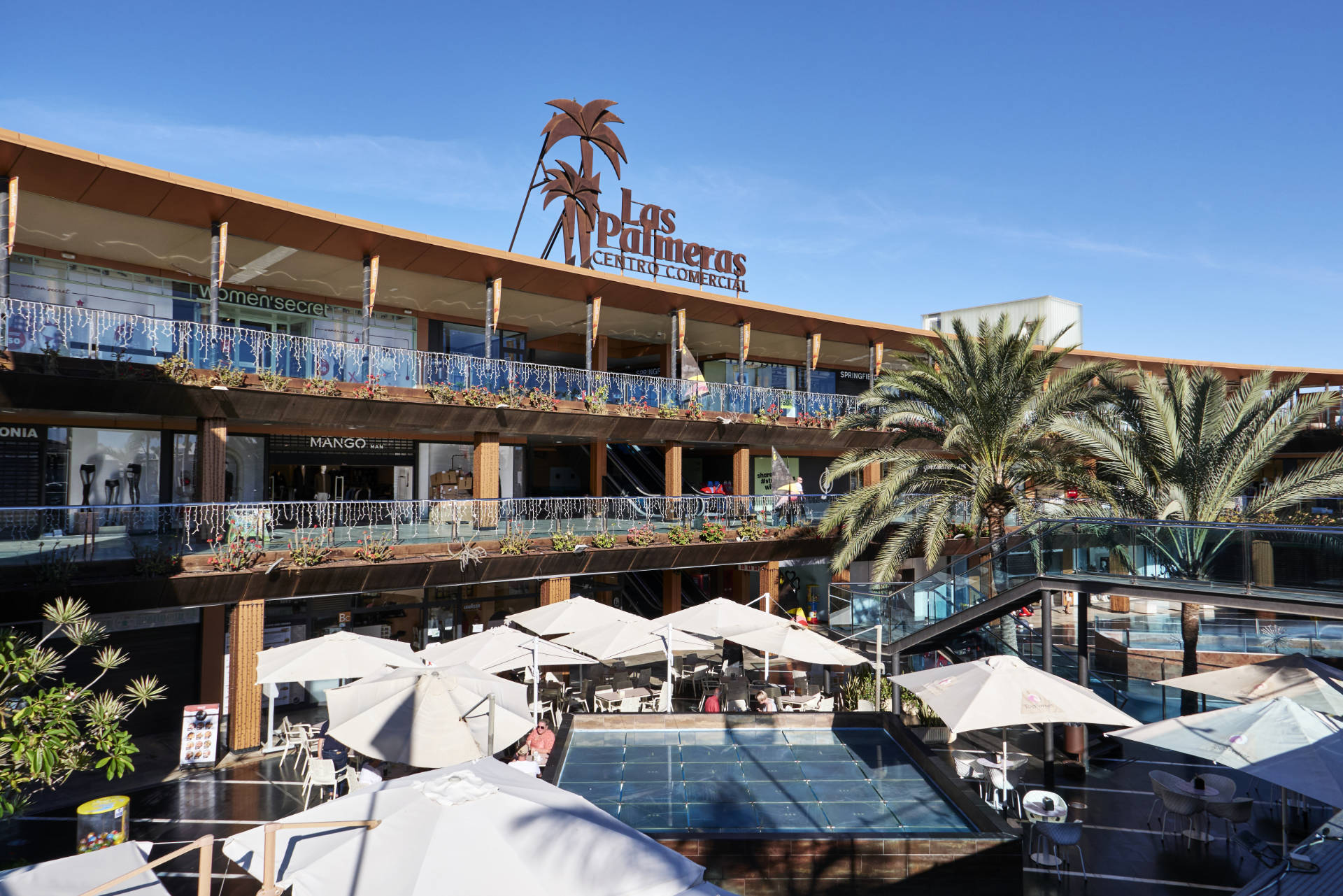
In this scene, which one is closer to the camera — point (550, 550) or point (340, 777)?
point (340, 777)

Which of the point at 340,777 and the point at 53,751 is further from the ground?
the point at 53,751

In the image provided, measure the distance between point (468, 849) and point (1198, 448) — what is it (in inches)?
675

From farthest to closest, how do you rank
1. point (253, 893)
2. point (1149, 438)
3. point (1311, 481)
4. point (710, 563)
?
1. point (710, 563)
2. point (1149, 438)
3. point (1311, 481)
4. point (253, 893)

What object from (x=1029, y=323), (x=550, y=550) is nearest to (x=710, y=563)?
(x=550, y=550)

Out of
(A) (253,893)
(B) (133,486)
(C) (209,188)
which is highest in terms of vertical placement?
(C) (209,188)

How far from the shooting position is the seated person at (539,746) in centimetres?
1403

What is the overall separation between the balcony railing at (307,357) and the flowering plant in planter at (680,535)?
3.88m

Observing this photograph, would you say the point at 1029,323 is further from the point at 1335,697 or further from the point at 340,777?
the point at 340,777

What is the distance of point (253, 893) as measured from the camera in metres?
10.6

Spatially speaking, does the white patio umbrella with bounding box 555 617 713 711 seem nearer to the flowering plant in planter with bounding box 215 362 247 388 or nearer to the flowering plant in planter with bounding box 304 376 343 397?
the flowering plant in planter with bounding box 304 376 343 397

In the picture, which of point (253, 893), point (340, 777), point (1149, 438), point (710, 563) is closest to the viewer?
point (253, 893)

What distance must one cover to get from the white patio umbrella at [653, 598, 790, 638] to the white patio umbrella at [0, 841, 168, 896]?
1172 centimetres

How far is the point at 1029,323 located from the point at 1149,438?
445cm

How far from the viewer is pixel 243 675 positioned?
16906 millimetres
